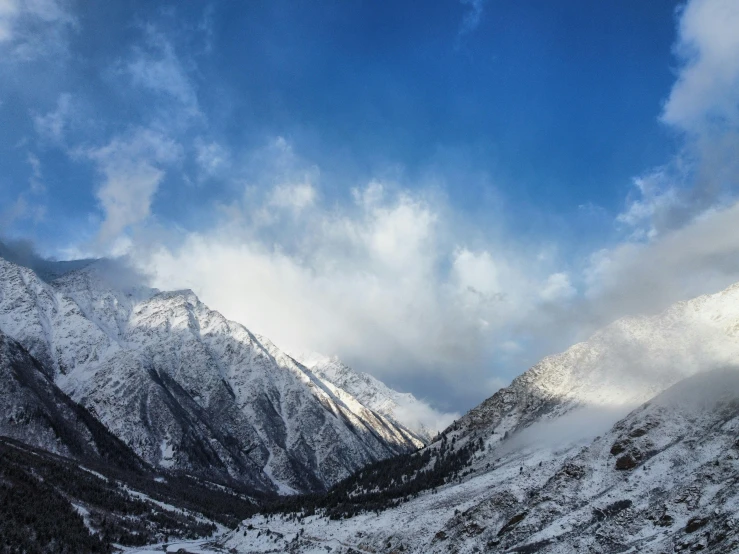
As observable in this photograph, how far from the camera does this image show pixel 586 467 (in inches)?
3287

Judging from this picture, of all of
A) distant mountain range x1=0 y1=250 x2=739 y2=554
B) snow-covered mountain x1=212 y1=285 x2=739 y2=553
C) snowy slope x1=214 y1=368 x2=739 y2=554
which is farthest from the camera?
distant mountain range x1=0 y1=250 x2=739 y2=554

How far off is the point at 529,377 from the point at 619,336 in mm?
33439

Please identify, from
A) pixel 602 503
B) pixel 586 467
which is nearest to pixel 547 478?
pixel 586 467

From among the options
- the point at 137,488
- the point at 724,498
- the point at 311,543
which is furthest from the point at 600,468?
the point at 137,488

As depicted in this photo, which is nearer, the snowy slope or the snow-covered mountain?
the snowy slope

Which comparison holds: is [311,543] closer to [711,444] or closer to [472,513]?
[472,513]

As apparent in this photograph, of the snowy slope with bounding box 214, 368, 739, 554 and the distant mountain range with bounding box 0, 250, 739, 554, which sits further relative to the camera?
the distant mountain range with bounding box 0, 250, 739, 554

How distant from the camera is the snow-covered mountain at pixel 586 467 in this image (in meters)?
61.7

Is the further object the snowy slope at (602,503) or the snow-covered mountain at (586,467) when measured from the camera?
the snow-covered mountain at (586,467)

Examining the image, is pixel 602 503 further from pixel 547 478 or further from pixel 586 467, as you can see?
pixel 547 478

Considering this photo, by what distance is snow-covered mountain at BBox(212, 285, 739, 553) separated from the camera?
61656mm

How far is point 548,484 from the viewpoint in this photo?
82.1 m

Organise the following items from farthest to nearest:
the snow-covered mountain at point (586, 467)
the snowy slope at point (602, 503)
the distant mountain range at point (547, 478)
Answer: the distant mountain range at point (547, 478) < the snow-covered mountain at point (586, 467) < the snowy slope at point (602, 503)

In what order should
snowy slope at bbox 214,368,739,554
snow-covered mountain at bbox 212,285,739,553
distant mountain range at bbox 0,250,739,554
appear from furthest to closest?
1. distant mountain range at bbox 0,250,739,554
2. snow-covered mountain at bbox 212,285,739,553
3. snowy slope at bbox 214,368,739,554
